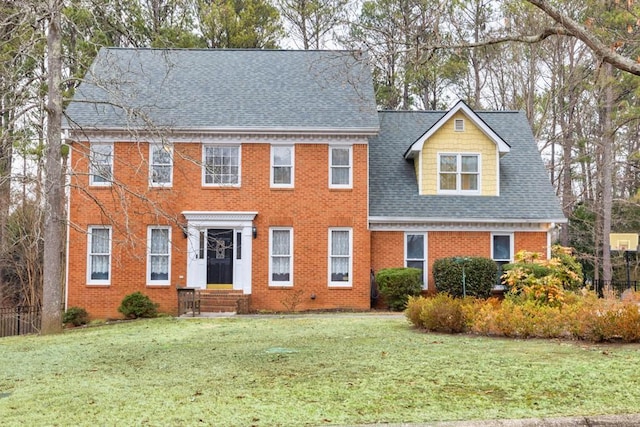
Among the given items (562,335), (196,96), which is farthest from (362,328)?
(196,96)

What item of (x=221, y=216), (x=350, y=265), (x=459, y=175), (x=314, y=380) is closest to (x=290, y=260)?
(x=350, y=265)

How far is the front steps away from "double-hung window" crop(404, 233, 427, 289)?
556 centimetres

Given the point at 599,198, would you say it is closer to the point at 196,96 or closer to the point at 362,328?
the point at 196,96

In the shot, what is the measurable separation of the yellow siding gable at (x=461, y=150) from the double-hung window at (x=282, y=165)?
451cm

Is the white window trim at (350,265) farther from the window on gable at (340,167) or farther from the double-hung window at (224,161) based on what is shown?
the double-hung window at (224,161)

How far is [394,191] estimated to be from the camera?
24.3 m

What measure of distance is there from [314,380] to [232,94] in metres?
17.1

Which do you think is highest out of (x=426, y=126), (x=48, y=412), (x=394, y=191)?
(x=426, y=126)

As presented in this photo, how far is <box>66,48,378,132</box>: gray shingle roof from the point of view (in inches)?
905

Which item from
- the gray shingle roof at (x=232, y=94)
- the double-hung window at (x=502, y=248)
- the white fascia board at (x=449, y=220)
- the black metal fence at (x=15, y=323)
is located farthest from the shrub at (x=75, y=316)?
the double-hung window at (x=502, y=248)

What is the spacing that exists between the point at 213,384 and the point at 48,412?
6.54 ft

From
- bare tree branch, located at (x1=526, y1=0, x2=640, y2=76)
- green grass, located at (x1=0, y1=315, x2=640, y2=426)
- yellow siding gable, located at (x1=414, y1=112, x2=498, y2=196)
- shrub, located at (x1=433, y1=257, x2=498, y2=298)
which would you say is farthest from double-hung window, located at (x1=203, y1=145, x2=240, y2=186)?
bare tree branch, located at (x1=526, y1=0, x2=640, y2=76)

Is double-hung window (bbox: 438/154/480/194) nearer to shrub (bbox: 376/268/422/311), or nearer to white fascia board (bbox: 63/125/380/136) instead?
white fascia board (bbox: 63/125/380/136)

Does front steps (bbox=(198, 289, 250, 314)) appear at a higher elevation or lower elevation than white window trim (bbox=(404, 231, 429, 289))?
lower
